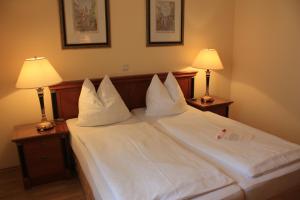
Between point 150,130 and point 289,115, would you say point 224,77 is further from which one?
point 150,130

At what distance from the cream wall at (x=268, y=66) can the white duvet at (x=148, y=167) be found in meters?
1.88

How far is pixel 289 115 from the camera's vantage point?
337cm

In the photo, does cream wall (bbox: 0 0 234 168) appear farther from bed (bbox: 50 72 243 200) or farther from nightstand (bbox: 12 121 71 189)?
nightstand (bbox: 12 121 71 189)

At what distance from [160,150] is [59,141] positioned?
1175 millimetres

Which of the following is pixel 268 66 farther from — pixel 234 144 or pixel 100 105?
pixel 100 105

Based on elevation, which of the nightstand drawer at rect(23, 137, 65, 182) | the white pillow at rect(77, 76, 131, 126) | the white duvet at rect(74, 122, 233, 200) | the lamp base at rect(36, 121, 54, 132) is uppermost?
the white pillow at rect(77, 76, 131, 126)

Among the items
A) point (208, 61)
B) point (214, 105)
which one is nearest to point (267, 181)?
point (214, 105)

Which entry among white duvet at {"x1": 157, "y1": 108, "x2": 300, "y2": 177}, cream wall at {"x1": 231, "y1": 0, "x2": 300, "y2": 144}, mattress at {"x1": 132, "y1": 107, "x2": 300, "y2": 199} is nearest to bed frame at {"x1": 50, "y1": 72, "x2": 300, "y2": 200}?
white duvet at {"x1": 157, "y1": 108, "x2": 300, "y2": 177}

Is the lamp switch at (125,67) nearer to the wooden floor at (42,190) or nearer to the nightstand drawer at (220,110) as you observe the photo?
the nightstand drawer at (220,110)

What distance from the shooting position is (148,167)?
190 centimetres

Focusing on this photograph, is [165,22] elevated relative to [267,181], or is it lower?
elevated

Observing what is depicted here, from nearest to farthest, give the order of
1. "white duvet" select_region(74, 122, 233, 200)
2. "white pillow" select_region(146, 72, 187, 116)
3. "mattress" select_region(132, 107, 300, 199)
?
"white duvet" select_region(74, 122, 233, 200) → "mattress" select_region(132, 107, 300, 199) → "white pillow" select_region(146, 72, 187, 116)

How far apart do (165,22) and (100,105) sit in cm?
146

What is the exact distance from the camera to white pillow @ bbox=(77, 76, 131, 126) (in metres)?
2.83
